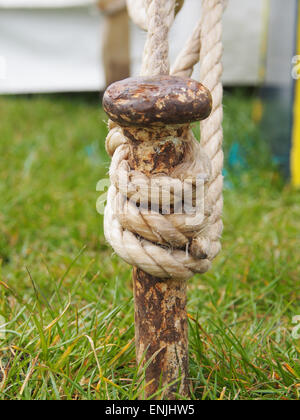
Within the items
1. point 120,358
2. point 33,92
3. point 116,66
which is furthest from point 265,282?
point 33,92

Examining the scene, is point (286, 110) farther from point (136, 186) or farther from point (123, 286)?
point (136, 186)

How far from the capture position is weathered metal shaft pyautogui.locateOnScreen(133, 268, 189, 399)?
2.90 feet

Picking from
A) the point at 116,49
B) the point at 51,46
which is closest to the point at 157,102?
the point at 116,49

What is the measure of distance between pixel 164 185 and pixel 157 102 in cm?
12

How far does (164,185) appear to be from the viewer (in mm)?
776

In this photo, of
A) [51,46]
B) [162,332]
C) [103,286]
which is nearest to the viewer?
[162,332]

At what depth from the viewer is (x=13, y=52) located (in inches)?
163

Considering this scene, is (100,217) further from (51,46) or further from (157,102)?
(51,46)

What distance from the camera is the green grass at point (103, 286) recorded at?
1.01 meters

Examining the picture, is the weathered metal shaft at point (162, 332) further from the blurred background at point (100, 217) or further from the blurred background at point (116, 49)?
the blurred background at point (116, 49)

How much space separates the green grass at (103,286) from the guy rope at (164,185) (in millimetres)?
104

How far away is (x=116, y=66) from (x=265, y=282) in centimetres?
211

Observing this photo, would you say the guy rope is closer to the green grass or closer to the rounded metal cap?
the rounded metal cap

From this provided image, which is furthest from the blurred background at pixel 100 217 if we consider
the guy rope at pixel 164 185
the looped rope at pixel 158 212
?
the looped rope at pixel 158 212
